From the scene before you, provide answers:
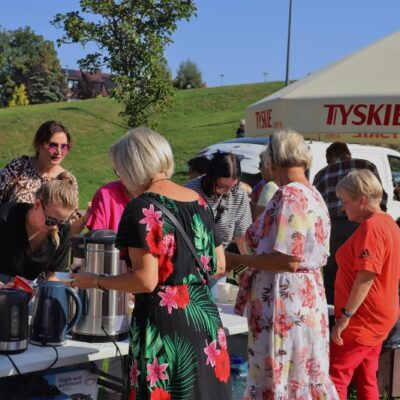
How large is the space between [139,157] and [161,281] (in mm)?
465

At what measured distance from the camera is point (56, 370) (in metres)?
2.79

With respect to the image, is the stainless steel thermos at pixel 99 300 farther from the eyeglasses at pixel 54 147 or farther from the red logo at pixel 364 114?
the red logo at pixel 364 114

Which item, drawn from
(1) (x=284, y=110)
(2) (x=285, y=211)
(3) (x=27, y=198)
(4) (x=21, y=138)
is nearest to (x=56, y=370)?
(2) (x=285, y=211)

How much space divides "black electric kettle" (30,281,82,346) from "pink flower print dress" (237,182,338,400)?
0.94 metres

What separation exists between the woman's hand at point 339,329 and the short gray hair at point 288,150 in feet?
2.80

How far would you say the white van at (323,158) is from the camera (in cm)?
852

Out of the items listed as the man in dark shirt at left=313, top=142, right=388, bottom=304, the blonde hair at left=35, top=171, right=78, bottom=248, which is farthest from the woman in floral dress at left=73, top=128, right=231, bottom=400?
the man in dark shirt at left=313, top=142, right=388, bottom=304

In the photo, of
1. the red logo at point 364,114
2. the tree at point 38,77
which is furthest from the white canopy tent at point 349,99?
the tree at point 38,77

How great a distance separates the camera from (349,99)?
413cm

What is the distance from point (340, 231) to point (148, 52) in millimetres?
8390

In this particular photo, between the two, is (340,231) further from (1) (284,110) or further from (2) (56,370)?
(2) (56,370)

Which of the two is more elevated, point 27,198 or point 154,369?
point 27,198

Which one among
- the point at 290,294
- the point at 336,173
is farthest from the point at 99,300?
the point at 336,173

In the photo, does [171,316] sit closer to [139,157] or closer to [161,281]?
[161,281]
